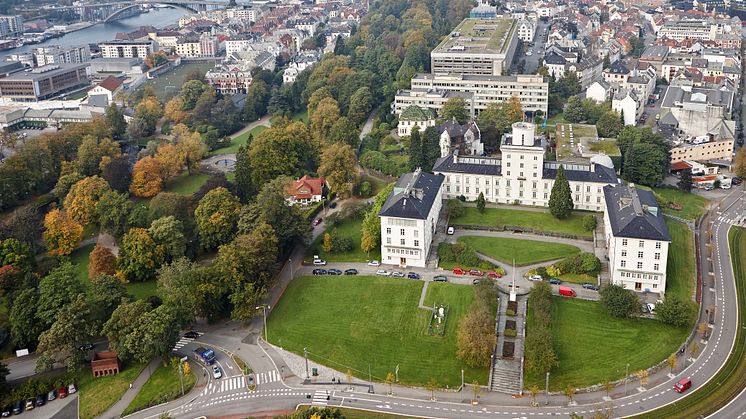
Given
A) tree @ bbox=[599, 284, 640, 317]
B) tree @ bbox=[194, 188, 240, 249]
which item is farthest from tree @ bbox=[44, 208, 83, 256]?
tree @ bbox=[599, 284, 640, 317]

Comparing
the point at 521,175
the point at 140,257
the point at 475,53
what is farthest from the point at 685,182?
the point at 140,257

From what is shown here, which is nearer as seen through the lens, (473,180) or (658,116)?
(473,180)

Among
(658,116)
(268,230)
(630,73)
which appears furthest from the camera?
(630,73)

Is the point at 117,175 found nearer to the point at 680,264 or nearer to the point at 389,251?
the point at 389,251

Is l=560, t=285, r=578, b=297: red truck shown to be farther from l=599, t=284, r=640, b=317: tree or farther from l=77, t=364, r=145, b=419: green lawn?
l=77, t=364, r=145, b=419: green lawn

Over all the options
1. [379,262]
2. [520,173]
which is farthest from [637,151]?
[379,262]

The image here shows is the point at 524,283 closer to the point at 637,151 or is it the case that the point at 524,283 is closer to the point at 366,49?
the point at 637,151
